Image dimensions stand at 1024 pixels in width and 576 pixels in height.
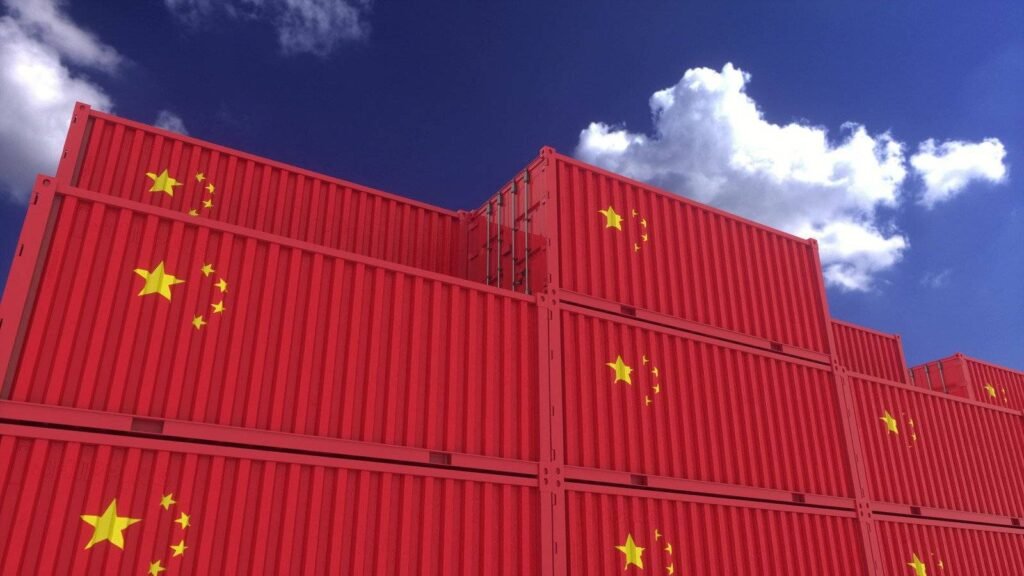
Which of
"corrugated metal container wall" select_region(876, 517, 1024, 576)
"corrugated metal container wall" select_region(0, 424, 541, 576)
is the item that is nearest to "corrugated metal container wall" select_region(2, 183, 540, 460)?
"corrugated metal container wall" select_region(0, 424, 541, 576)

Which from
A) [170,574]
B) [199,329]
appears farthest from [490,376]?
[170,574]

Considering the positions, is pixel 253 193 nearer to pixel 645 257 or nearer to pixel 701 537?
pixel 645 257

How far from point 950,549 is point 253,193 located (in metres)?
12.9

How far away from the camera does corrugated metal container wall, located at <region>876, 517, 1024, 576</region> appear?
1277cm

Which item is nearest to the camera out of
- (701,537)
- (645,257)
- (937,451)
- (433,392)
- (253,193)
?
(433,392)

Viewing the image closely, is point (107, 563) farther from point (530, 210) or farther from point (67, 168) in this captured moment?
point (530, 210)

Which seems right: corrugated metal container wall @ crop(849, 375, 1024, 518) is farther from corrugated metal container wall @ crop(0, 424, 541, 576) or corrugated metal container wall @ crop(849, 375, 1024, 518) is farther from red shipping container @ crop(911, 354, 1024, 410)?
corrugated metal container wall @ crop(0, 424, 541, 576)

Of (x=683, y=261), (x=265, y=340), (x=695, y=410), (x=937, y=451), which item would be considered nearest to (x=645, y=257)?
(x=683, y=261)

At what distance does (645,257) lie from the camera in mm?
11977

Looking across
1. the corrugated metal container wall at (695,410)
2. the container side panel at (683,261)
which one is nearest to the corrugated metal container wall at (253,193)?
the container side panel at (683,261)

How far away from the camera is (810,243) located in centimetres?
1443

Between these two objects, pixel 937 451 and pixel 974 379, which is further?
pixel 974 379

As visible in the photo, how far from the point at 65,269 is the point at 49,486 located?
6.83 feet

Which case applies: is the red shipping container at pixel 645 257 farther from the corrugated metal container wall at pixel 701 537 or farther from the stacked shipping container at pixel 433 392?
the corrugated metal container wall at pixel 701 537
